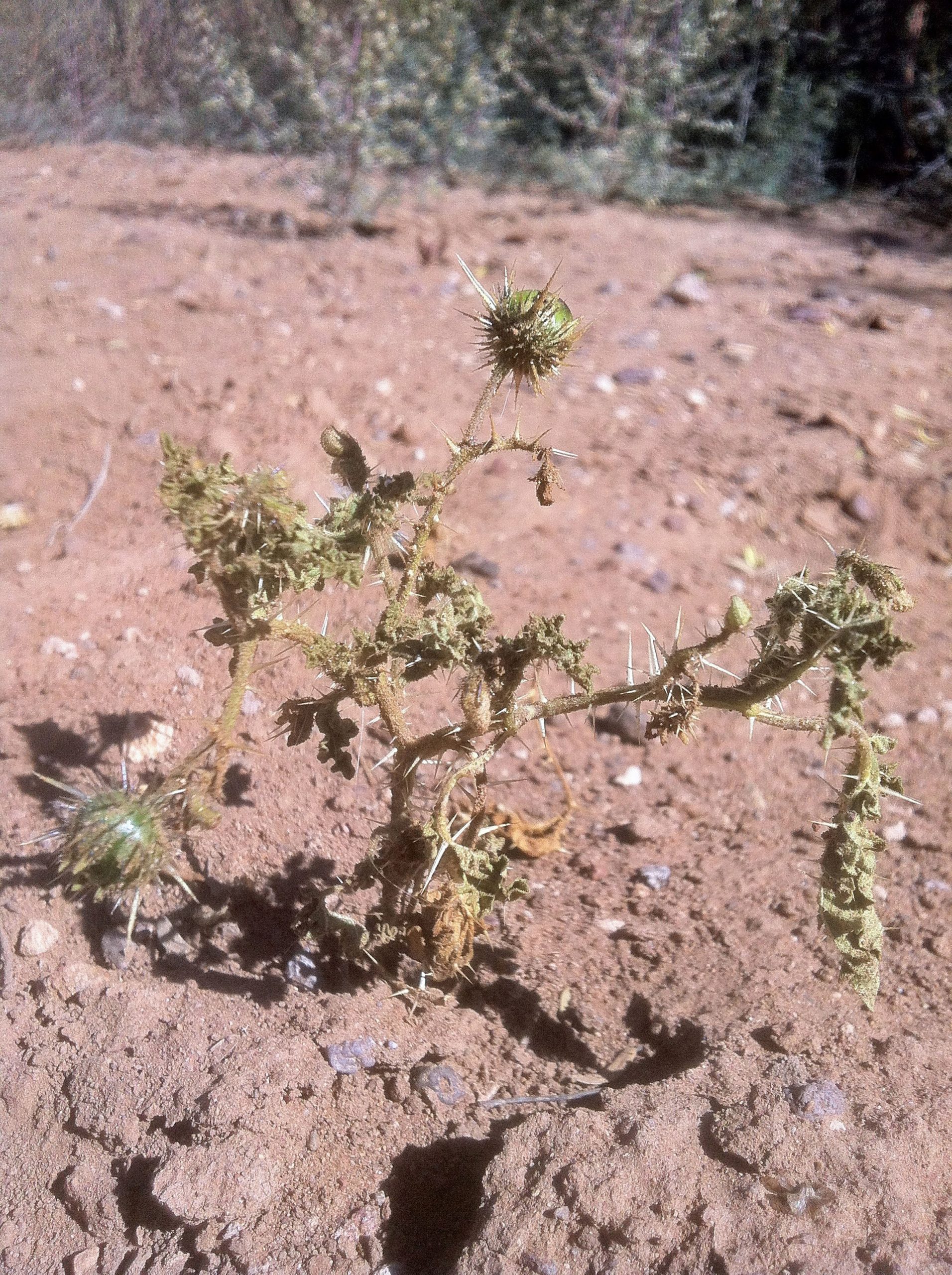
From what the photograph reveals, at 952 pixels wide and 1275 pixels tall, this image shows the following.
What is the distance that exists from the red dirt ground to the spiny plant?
30cm

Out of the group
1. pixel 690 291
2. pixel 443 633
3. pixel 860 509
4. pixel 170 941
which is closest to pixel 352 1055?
pixel 170 941

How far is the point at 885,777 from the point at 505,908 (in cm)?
98

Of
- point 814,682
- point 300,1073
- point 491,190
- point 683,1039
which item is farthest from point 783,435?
point 491,190

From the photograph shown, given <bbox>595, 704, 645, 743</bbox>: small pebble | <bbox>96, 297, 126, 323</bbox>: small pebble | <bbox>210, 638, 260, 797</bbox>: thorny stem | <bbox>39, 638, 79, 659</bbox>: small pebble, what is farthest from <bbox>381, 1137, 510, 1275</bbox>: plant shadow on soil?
<bbox>96, 297, 126, 323</bbox>: small pebble

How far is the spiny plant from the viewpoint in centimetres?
143

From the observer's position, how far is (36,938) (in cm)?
206

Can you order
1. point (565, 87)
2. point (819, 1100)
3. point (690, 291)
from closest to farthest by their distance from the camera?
point (819, 1100)
point (690, 291)
point (565, 87)

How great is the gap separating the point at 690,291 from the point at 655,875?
3.95 metres

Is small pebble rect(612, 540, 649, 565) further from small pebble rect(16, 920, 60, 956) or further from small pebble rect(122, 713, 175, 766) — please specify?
small pebble rect(16, 920, 60, 956)

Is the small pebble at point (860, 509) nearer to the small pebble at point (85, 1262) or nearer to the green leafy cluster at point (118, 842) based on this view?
the green leafy cluster at point (118, 842)

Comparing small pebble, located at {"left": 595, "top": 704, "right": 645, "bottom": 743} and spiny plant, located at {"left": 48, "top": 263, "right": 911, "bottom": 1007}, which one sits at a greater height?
spiny plant, located at {"left": 48, "top": 263, "right": 911, "bottom": 1007}

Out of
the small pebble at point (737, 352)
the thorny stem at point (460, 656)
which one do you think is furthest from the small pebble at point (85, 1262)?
the small pebble at point (737, 352)

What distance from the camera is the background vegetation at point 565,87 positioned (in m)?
6.92

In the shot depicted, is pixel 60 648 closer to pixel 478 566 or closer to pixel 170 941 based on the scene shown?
pixel 170 941
